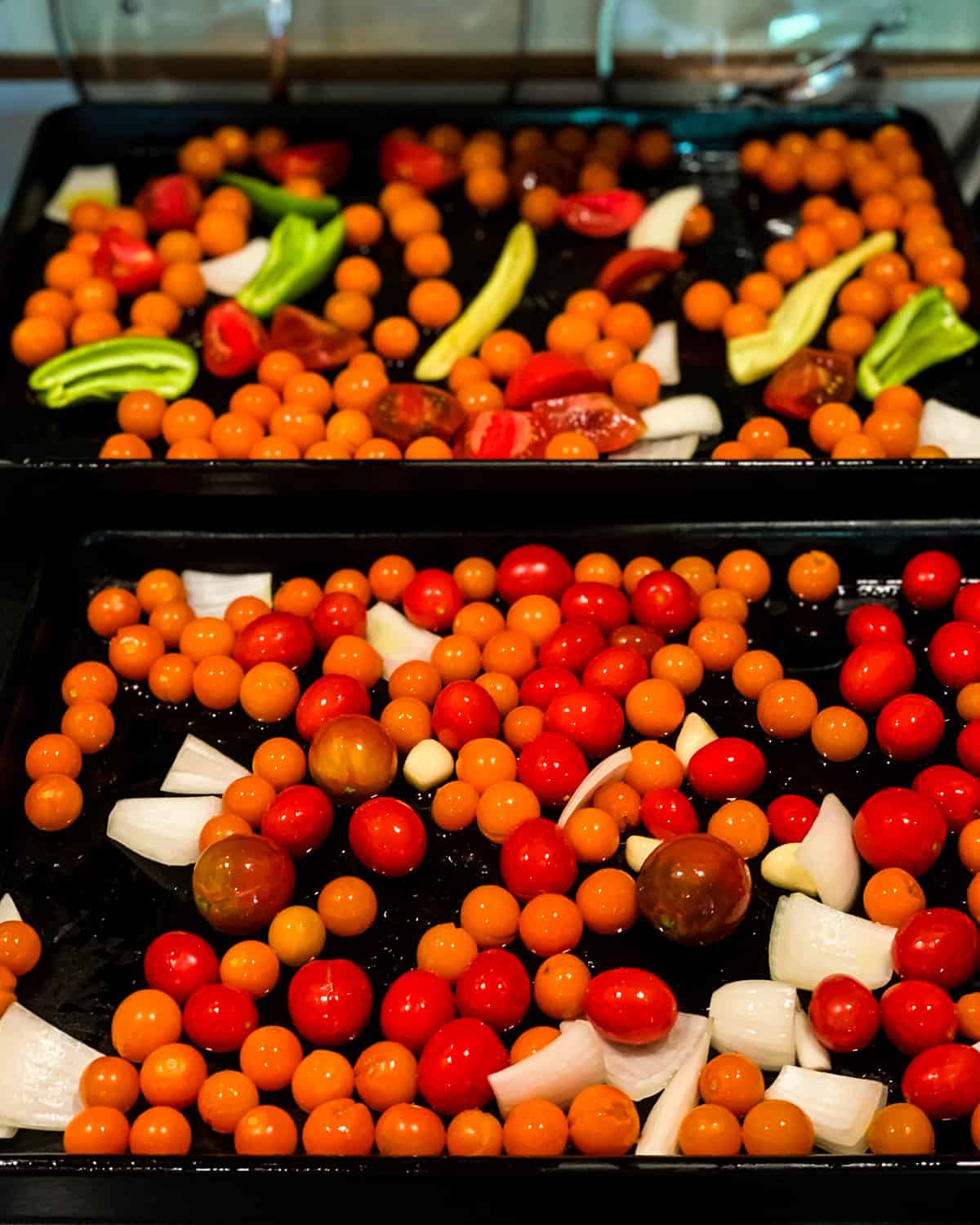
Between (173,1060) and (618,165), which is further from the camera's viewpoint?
(618,165)

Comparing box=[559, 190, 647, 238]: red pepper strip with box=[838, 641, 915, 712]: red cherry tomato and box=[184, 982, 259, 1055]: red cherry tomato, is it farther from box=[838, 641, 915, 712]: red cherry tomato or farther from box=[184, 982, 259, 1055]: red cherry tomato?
box=[184, 982, 259, 1055]: red cherry tomato

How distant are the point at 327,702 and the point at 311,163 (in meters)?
0.91

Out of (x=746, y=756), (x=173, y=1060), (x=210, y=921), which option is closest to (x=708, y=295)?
(x=746, y=756)

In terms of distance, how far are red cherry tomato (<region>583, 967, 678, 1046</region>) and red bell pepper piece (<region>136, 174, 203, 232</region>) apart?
1.23 m

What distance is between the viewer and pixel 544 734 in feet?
4.49

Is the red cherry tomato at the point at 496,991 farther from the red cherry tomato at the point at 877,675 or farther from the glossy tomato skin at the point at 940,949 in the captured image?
the red cherry tomato at the point at 877,675

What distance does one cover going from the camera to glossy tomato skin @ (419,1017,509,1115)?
112cm

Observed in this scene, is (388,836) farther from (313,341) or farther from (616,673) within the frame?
(313,341)

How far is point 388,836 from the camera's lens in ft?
4.18

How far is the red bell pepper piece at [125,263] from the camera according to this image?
1.81m

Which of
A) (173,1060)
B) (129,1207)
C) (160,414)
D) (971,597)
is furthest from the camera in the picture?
(160,414)

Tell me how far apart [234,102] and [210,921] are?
49.5 inches

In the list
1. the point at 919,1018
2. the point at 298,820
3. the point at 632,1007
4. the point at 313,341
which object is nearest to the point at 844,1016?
the point at 919,1018

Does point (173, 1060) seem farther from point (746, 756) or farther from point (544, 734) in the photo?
point (746, 756)
